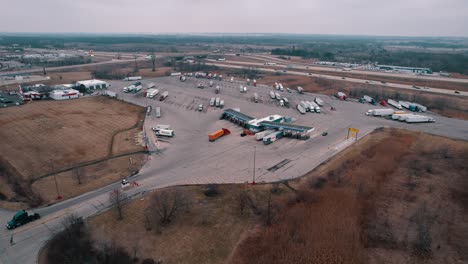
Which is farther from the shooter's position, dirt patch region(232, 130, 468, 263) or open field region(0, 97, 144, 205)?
open field region(0, 97, 144, 205)

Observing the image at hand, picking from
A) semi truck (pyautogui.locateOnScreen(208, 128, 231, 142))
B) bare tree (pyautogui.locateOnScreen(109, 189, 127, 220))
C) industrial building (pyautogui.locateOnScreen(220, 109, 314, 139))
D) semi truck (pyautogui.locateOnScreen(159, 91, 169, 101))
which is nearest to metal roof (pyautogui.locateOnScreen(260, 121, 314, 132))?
industrial building (pyautogui.locateOnScreen(220, 109, 314, 139))

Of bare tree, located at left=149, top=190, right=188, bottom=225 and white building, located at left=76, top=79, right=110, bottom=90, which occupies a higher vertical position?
white building, located at left=76, top=79, right=110, bottom=90

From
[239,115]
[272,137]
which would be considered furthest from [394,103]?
[239,115]

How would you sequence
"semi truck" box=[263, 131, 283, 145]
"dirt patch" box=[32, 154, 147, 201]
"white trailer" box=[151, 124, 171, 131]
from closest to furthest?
"dirt patch" box=[32, 154, 147, 201]
"semi truck" box=[263, 131, 283, 145]
"white trailer" box=[151, 124, 171, 131]

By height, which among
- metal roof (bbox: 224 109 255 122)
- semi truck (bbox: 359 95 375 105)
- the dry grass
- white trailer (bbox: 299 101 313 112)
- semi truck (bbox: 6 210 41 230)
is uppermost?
semi truck (bbox: 359 95 375 105)

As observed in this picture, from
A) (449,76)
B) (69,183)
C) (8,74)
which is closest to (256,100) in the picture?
(69,183)

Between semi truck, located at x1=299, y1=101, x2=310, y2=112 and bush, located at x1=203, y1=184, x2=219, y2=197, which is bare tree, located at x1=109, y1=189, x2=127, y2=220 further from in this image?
semi truck, located at x1=299, y1=101, x2=310, y2=112

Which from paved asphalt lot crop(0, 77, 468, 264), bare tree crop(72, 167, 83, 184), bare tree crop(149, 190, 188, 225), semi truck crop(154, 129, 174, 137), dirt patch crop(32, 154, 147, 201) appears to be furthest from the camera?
semi truck crop(154, 129, 174, 137)

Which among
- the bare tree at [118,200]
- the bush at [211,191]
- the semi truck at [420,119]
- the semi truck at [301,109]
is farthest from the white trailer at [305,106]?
the bare tree at [118,200]
